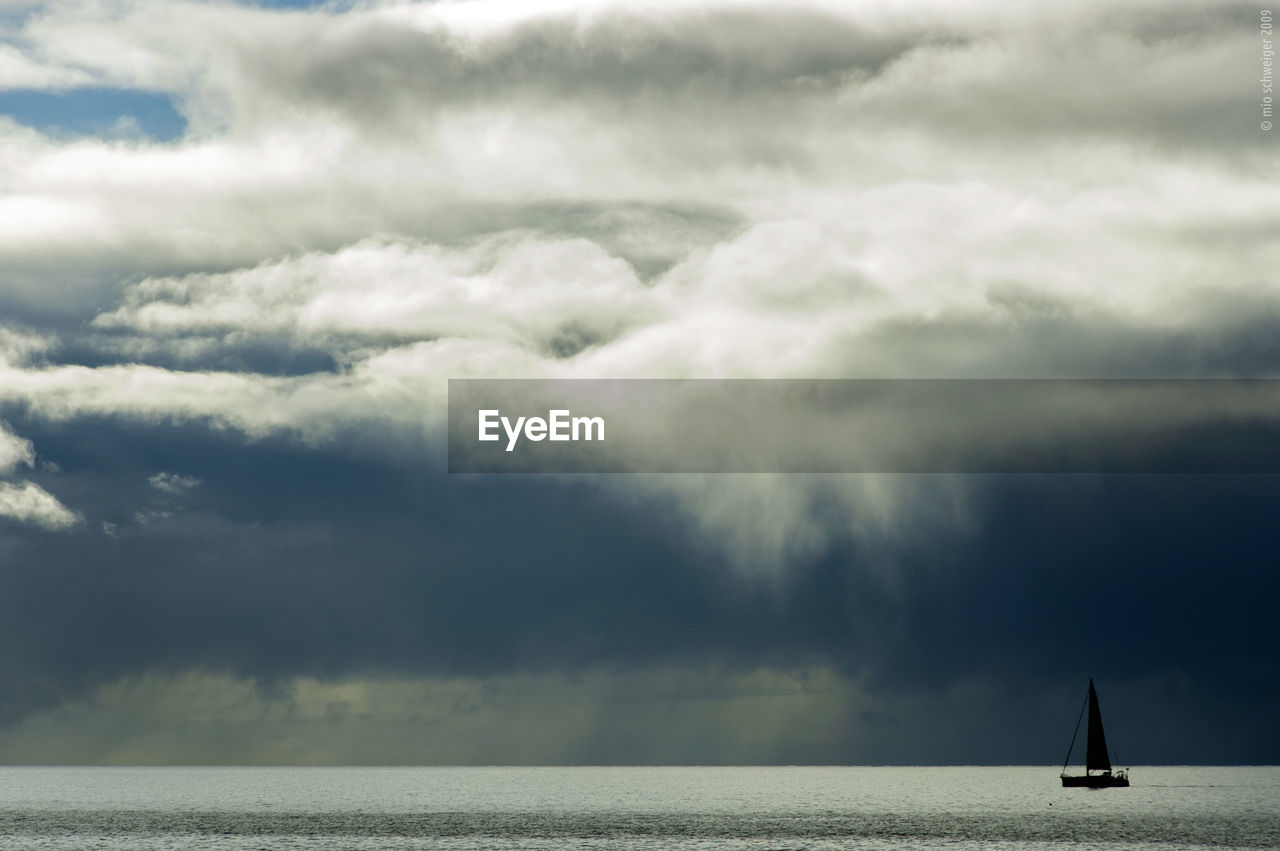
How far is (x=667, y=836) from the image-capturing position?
596 ft

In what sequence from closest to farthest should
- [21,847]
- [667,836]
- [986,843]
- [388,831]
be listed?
[21,847]
[986,843]
[667,836]
[388,831]

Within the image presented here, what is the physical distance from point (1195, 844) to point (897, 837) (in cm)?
3838

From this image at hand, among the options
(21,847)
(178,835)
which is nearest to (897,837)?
(178,835)

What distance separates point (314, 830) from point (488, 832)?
2725cm

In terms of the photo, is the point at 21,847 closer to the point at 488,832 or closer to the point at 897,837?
the point at 488,832

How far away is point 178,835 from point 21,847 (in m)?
29.4

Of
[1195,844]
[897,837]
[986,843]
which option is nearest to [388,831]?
[897,837]

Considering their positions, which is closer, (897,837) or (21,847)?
(21,847)

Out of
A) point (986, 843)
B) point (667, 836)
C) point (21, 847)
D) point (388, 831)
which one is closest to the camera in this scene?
point (21, 847)

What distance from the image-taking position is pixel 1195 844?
564 feet

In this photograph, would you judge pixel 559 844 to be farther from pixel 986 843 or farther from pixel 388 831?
pixel 986 843

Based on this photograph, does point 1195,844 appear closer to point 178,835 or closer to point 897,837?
point 897,837

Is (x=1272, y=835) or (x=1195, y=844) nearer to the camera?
(x=1195, y=844)

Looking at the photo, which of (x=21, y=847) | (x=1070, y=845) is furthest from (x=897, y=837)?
(x=21, y=847)
